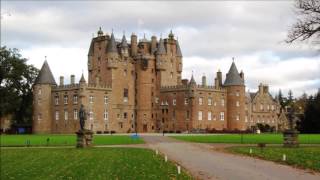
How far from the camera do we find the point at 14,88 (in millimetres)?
100938

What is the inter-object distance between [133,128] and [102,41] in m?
17.3

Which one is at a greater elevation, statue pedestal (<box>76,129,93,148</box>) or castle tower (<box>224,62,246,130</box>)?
castle tower (<box>224,62,246,130</box>)

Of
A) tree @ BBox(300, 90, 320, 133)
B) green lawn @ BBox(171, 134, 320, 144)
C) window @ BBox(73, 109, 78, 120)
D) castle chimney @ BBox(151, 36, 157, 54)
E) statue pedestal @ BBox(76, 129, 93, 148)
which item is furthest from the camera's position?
castle chimney @ BBox(151, 36, 157, 54)

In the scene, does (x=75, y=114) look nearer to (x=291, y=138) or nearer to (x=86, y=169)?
(x=291, y=138)

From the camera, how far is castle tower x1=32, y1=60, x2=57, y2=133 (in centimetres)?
10150

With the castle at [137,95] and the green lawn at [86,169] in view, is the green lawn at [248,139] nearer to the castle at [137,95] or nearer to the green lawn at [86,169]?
the green lawn at [86,169]

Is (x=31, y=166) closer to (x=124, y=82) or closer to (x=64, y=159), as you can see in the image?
(x=64, y=159)

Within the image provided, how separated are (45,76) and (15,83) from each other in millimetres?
5407

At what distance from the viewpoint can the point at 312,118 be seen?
93.2 metres

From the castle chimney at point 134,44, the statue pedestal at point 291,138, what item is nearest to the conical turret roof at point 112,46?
the castle chimney at point 134,44

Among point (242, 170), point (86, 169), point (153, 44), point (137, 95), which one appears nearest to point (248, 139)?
point (242, 170)

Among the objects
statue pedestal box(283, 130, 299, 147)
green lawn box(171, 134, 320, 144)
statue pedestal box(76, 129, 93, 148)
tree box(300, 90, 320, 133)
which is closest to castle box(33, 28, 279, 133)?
tree box(300, 90, 320, 133)

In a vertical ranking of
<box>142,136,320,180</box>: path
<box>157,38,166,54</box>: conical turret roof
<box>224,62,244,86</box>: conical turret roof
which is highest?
<box>157,38,166,54</box>: conical turret roof

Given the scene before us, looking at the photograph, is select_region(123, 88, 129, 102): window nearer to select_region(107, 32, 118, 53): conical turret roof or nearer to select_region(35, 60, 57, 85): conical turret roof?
select_region(107, 32, 118, 53): conical turret roof
